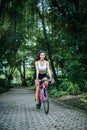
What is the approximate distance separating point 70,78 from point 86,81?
745 mm

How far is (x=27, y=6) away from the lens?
21406 mm

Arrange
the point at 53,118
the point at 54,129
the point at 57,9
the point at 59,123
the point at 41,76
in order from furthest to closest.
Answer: the point at 57,9, the point at 41,76, the point at 53,118, the point at 59,123, the point at 54,129

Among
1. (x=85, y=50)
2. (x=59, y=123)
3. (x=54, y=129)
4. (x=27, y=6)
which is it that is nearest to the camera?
(x=54, y=129)

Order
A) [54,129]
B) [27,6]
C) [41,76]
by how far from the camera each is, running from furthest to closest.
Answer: [27,6], [41,76], [54,129]

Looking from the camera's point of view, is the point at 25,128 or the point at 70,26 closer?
the point at 25,128

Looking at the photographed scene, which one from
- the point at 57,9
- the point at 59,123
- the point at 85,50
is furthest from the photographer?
the point at 57,9

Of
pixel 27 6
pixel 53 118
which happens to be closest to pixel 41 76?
pixel 53 118

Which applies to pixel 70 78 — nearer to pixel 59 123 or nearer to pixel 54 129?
pixel 59 123

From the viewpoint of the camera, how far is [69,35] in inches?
→ 523

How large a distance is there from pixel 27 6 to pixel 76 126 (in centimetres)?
1487

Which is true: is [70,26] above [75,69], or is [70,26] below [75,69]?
above

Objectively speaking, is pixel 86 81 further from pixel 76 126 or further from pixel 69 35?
pixel 76 126

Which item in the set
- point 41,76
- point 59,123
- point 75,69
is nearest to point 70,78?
point 75,69

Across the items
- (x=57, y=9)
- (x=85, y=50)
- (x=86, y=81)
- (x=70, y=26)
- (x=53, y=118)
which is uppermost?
(x=57, y=9)
